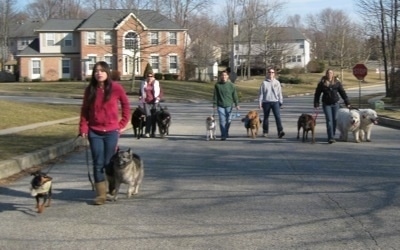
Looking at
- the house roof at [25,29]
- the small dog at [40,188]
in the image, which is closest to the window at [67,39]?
the house roof at [25,29]

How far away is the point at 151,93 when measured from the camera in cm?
1856

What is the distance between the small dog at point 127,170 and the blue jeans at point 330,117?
8.42 meters

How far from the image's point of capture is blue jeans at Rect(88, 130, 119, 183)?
848 cm

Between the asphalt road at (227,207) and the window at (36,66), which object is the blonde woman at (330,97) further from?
the window at (36,66)

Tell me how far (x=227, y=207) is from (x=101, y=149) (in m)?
1.89

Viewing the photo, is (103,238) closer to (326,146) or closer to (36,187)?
(36,187)

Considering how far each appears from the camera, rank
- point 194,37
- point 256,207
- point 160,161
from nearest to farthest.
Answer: point 256,207, point 160,161, point 194,37

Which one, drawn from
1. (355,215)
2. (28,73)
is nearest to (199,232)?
(355,215)

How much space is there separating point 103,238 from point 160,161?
6.45 meters

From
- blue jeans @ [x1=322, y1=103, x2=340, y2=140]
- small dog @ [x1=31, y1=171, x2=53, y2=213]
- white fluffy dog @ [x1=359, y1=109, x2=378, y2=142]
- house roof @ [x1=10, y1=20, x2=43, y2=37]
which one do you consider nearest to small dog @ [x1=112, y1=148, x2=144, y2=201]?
small dog @ [x1=31, y1=171, x2=53, y2=213]

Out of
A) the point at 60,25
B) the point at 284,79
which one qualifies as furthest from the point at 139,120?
the point at 284,79

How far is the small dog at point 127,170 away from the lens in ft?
27.9

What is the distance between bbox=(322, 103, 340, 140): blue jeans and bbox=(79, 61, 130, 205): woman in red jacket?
353 inches

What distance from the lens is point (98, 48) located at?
67.9 metres
